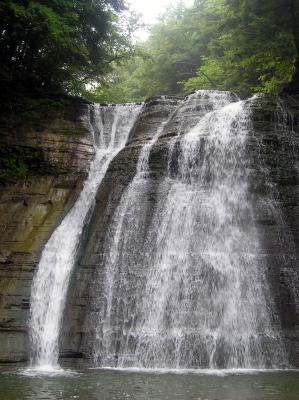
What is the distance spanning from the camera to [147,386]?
23.3 ft

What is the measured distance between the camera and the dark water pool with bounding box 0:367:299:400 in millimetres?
6266

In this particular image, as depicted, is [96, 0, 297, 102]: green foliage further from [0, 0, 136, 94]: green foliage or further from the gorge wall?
the gorge wall

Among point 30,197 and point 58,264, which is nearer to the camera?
point 58,264

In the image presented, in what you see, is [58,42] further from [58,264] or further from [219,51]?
[219,51]

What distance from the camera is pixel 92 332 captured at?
34.4ft

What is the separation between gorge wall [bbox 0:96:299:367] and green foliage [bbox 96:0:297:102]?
3.31 metres

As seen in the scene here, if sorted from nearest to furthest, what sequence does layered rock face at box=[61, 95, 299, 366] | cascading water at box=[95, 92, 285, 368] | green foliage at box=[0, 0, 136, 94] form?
cascading water at box=[95, 92, 285, 368] → layered rock face at box=[61, 95, 299, 366] → green foliage at box=[0, 0, 136, 94]

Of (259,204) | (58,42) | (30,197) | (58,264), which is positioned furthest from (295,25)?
(58,264)

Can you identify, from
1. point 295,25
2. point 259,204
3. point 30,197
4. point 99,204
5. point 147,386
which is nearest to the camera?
point 147,386

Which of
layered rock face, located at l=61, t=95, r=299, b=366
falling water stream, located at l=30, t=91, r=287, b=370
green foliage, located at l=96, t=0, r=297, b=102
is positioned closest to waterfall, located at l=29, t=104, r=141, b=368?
falling water stream, located at l=30, t=91, r=287, b=370

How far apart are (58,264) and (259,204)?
18.9 feet

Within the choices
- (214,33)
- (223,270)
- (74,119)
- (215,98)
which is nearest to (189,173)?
(223,270)

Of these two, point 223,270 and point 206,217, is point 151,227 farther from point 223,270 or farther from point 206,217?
point 223,270

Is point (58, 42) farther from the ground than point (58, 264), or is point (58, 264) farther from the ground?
point (58, 42)
